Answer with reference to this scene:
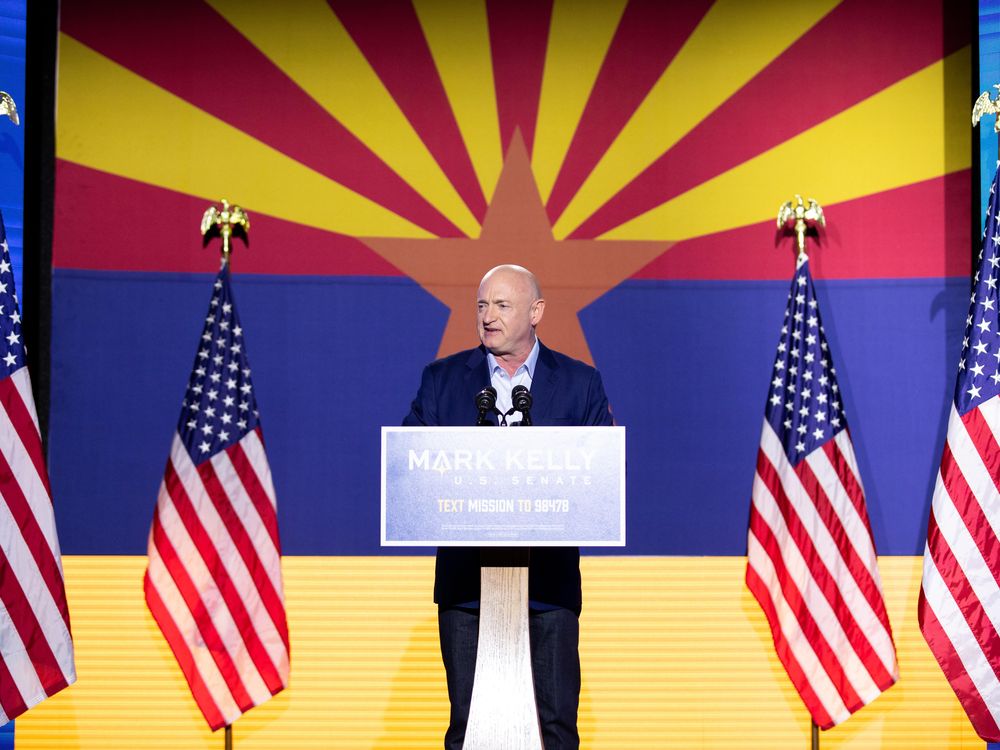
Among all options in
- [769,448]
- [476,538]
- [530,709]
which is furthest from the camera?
[769,448]

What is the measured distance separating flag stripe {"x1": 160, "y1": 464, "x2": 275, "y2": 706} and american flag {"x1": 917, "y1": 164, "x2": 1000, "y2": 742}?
220 centimetres

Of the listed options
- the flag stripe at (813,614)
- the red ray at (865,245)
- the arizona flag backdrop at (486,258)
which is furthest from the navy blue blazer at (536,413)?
the red ray at (865,245)

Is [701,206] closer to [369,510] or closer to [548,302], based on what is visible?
[548,302]

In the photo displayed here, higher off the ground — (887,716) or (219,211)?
(219,211)

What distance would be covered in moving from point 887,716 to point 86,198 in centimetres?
353

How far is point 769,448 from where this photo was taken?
397 centimetres

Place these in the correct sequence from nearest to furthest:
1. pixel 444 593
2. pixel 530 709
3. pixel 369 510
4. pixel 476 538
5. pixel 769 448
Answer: pixel 476 538 → pixel 530 709 → pixel 444 593 → pixel 769 448 → pixel 369 510

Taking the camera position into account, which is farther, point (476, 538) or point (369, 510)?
point (369, 510)

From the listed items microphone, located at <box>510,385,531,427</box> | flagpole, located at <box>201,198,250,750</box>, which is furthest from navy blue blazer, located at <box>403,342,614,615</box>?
flagpole, located at <box>201,198,250,750</box>

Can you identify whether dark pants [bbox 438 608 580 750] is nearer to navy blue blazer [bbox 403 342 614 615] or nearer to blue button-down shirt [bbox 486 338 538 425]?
navy blue blazer [bbox 403 342 614 615]

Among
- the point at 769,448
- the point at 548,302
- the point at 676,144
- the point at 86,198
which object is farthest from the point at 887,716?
the point at 86,198

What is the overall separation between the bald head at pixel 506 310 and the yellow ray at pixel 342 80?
1575mm

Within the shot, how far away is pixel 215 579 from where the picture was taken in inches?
153

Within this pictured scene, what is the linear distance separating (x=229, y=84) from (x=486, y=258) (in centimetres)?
119
